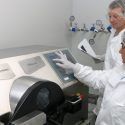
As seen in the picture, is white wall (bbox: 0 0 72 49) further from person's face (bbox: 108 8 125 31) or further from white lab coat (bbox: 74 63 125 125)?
white lab coat (bbox: 74 63 125 125)

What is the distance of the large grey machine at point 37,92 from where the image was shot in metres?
0.96

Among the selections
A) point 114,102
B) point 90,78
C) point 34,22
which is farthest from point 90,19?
point 114,102

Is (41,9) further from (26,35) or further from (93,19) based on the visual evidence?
(93,19)

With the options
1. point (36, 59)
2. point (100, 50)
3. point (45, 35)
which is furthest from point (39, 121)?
point (100, 50)

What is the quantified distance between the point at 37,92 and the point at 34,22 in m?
1.07

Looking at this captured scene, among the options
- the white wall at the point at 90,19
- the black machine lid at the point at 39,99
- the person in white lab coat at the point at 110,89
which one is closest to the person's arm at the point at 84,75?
the person in white lab coat at the point at 110,89

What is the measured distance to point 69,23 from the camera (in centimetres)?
244

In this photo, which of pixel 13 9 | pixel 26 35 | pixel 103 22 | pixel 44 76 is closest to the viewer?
pixel 44 76

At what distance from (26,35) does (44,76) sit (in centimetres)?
75

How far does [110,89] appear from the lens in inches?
48.7

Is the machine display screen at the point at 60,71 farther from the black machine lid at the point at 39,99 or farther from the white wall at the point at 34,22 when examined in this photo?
the white wall at the point at 34,22

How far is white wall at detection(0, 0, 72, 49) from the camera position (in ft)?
5.56

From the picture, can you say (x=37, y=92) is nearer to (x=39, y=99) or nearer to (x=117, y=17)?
(x=39, y=99)

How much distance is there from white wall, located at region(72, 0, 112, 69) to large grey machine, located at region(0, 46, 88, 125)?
95 centimetres
